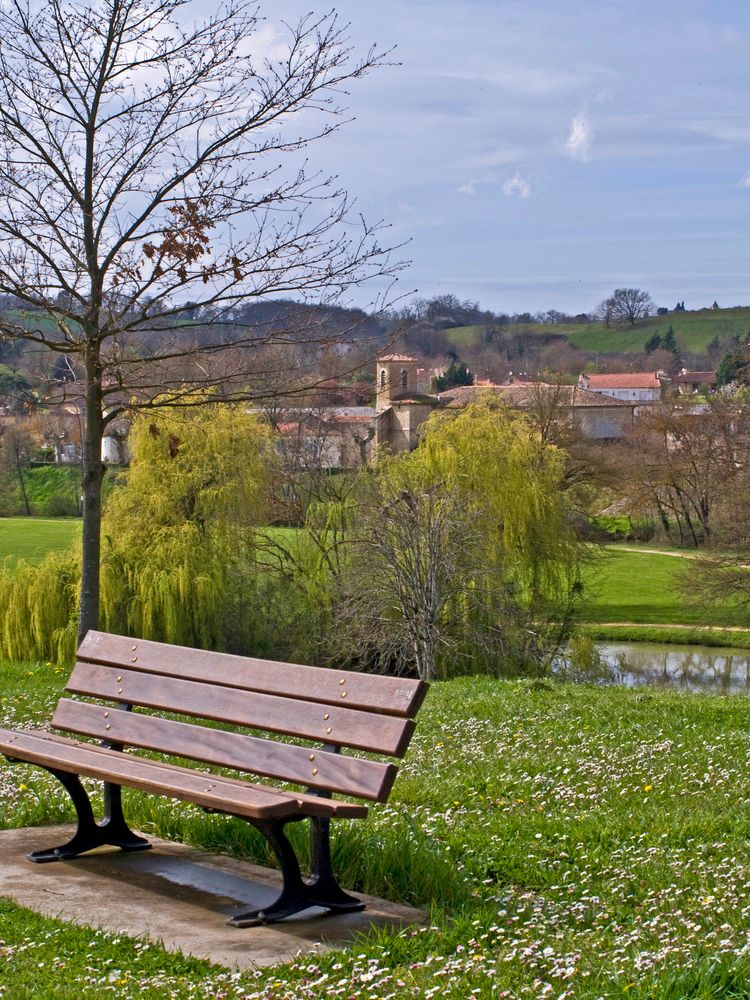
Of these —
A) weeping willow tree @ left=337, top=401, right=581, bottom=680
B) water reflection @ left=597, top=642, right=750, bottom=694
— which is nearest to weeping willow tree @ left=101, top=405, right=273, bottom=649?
weeping willow tree @ left=337, top=401, right=581, bottom=680

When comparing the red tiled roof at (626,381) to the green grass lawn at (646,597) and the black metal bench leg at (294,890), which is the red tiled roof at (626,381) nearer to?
the green grass lawn at (646,597)

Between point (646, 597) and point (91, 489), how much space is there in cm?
4321

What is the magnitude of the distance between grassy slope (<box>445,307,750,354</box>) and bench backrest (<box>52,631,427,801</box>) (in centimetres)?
16601

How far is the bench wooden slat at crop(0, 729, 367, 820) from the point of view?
4691 millimetres

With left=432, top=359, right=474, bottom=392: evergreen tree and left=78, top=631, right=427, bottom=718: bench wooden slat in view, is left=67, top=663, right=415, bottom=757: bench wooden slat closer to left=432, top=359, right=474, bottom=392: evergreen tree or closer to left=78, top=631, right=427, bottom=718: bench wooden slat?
left=78, top=631, right=427, bottom=718: bench wooden slat

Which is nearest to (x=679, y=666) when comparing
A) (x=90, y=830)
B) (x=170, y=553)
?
(x=170, y=553)

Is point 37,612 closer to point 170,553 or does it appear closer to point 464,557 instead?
point 170,553

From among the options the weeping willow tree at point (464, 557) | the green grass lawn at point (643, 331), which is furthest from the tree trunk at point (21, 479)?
the green grass lawn at point (643, 331)

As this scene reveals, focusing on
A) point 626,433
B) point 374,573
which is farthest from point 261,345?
point 626,433

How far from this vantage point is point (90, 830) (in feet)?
19.6

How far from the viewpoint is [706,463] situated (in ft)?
188

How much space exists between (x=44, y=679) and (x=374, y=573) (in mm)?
9649

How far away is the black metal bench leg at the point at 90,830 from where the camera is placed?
5.89 meters

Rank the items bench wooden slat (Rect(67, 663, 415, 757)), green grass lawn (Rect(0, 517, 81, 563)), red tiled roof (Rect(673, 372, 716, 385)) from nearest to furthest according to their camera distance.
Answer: bench wooden slat (Rect(67, 663, 415, 757)) < green grass lawn (Rect(0, 517, 81, 563)) < red tiled roof (Rect(673, 372, 716, 385))
